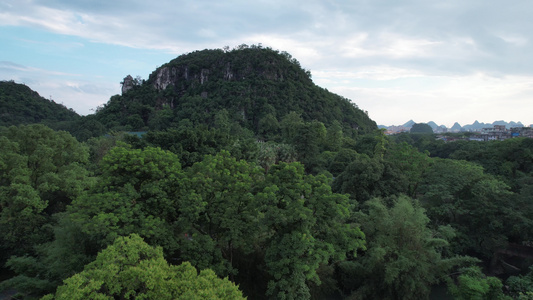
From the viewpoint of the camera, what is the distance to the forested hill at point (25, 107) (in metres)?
57.2

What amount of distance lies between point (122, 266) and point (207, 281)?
2.40m

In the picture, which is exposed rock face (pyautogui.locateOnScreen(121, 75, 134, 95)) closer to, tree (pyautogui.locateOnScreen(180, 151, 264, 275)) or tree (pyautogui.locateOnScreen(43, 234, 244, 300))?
tree (pyautogui.locateOnScreen(180, 151, 264, 275))

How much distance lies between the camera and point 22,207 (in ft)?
44.2

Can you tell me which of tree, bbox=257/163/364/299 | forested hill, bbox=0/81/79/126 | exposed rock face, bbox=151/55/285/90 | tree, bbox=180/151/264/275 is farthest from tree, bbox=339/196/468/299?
exposed rock face, bbox=151/55/285/90

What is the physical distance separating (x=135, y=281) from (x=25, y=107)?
75.5 metres

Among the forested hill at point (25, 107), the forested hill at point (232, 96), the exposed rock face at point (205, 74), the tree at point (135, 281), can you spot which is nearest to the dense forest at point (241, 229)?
the tree at point (135, 281)

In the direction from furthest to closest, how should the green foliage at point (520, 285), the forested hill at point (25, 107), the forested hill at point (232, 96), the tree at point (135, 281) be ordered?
the forested hill at point (232, 96) < the forested hill at point (25, 107) < the green foliage at point (520, 285) < the tree at point (135, 281)

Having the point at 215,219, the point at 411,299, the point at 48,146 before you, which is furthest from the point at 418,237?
the point at 48,146

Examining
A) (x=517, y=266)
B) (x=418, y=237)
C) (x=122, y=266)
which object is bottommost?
(x=517, y=266)

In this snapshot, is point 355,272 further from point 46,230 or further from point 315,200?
point 46,230

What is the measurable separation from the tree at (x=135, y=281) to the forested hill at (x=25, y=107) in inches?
2509

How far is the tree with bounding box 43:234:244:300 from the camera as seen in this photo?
6.48m

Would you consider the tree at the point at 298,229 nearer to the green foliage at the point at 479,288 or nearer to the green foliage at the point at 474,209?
the green foliage at the point at 479,288

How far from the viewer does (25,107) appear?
61.5 meters
